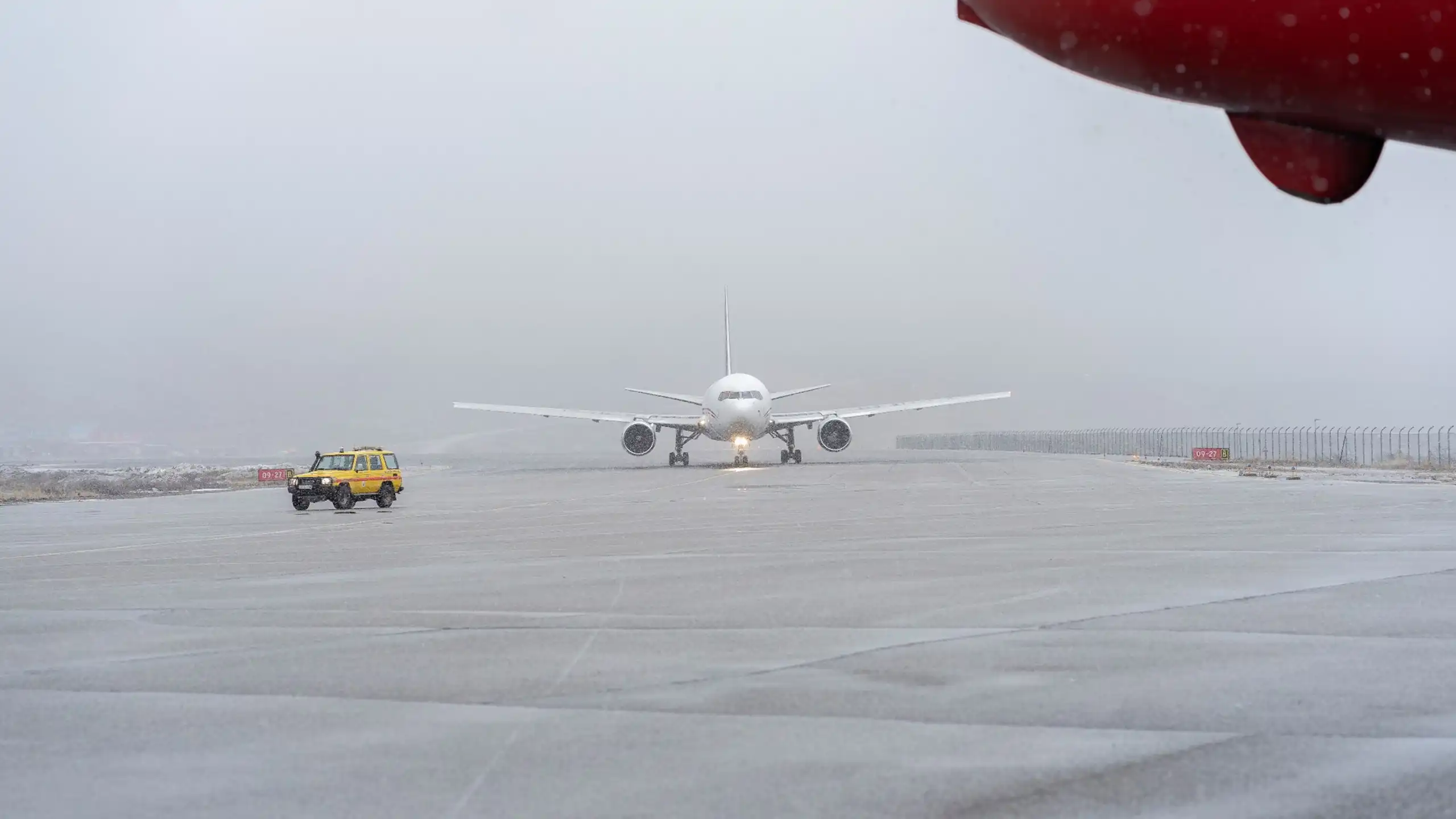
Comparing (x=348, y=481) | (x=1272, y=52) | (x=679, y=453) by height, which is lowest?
(x=348, y=481)

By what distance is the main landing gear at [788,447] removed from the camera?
57719 millimetres

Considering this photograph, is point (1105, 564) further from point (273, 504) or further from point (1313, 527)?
point (273, 504)

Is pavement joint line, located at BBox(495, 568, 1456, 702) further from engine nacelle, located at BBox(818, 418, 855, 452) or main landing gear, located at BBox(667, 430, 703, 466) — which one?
main landing gear, located at BBox(667, 430, 703, 466)

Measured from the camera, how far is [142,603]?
12852mm

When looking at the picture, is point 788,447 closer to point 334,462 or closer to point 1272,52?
point 334,462

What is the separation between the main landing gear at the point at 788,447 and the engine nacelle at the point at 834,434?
3.01 m

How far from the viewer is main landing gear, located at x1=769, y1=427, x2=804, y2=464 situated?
5772 centimetres

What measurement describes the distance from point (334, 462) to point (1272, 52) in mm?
30669

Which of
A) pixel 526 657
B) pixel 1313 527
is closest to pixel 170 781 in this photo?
pixel 526 657

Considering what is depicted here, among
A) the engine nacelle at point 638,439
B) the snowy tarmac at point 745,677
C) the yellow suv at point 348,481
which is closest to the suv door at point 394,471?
the yellow suv at point 348,481

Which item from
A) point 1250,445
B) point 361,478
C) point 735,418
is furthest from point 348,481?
point 1250,445

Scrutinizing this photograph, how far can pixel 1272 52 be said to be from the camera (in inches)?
187

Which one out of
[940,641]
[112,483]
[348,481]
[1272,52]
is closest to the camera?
[1272,52]

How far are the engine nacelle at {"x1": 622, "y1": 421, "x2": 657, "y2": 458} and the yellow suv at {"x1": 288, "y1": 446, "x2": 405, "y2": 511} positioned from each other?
62.8 ft
